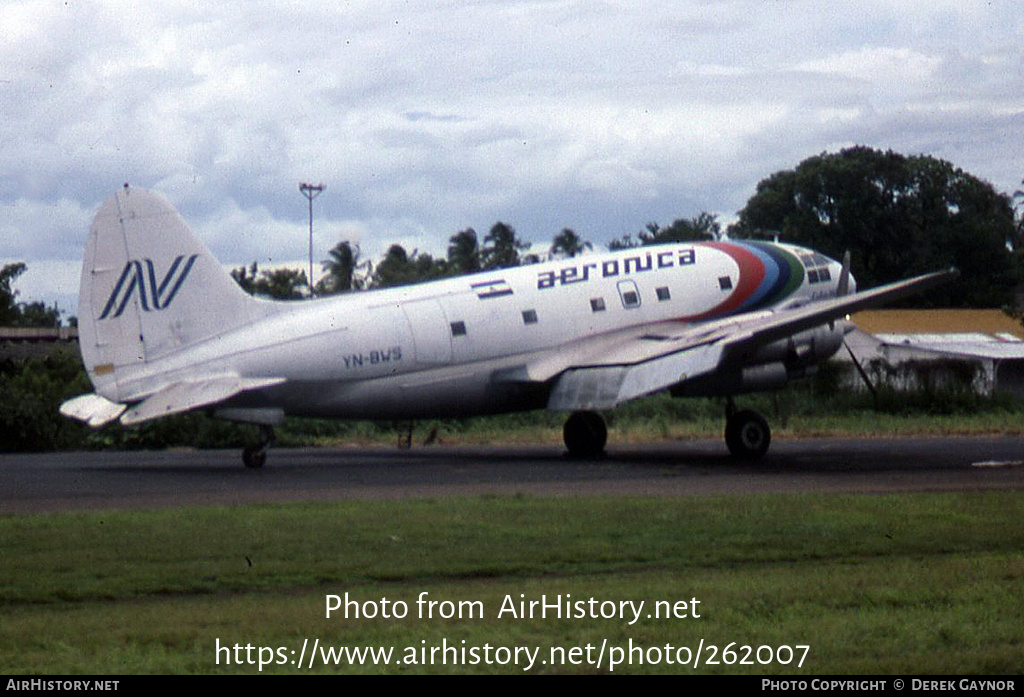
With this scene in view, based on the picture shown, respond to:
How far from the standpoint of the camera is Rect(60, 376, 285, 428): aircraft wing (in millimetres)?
24891

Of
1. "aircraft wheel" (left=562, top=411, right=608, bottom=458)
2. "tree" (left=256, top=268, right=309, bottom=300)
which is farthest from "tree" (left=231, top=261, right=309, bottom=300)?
"aircraft wheel" (left=562, top=411, right=608, bottom=458)

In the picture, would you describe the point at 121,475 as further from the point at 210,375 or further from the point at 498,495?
the point at 498,495

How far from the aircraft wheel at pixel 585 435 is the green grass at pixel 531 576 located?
10625 millimetres

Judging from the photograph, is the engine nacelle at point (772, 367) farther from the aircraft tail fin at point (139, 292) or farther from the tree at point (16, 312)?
the tree at point (16, 312)

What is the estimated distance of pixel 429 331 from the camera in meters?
28.5

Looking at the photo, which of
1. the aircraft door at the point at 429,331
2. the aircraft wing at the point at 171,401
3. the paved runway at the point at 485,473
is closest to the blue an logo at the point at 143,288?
the aircraft wing at the point at 171,401

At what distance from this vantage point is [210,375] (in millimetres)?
25984

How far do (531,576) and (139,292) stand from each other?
14608 millimetres

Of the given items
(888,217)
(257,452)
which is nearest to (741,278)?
(257,452)

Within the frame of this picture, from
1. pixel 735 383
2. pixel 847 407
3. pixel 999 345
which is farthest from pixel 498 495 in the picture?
pixel 999 345

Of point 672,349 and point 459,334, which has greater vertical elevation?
point 459,334

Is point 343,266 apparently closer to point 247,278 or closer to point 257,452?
point 247,278

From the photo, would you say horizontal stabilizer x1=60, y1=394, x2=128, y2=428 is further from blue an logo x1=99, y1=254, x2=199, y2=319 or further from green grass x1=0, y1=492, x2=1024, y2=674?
green grass x1=0, y1=492, x2=1024, y2=674

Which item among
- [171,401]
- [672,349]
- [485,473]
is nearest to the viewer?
[171,401]
